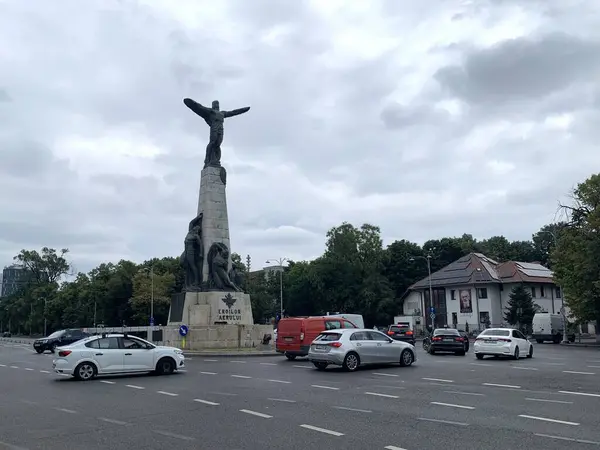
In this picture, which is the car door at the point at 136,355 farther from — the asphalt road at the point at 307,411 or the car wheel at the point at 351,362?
the car wheel at the point at 351,362

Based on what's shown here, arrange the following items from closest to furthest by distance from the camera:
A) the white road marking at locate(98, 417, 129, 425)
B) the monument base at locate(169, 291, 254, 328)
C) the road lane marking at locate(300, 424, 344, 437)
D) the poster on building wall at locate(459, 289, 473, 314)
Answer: the road lane marking at locate(300, 424, 344, 437)
the white road marking at locate(98, 417, 129, 425)
the monument base at locate(169, 291, 254, 328)
the poster on building wall at locate(459, 289, 473, 314)

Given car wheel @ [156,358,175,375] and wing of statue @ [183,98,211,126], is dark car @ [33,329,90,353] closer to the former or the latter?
wing of statue @ [183,98,211,126]

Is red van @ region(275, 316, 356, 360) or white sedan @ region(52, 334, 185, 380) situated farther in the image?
red van @ region(275, 316, 356, 360)

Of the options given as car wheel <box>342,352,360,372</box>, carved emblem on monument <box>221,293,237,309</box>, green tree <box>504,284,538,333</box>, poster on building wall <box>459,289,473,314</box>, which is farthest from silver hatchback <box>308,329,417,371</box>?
poster on building wall <box>459,289,473,314</box>

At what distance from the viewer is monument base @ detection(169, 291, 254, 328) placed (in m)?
33.8

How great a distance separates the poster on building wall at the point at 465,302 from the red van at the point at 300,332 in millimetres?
49447

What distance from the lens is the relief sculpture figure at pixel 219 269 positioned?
35000 mm

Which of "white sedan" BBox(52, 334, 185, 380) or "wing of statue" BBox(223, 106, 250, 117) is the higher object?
"wing of statue" BBox(223, 106, 250, 117)

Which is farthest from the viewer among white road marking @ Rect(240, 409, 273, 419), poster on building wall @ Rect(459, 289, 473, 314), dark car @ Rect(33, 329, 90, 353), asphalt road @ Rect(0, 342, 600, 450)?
poster on building wall @ Rect(459, 289, 473, 314)

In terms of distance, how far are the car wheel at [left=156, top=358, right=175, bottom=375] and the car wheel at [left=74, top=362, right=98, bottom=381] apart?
200 cm

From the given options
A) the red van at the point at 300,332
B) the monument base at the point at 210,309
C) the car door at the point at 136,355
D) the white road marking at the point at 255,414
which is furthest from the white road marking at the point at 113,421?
the monument base at the point at 210,309

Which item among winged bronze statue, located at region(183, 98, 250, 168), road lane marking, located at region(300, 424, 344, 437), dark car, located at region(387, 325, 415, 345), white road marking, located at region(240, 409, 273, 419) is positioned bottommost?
road lane marking, located at region(300, 424, 344, 437)

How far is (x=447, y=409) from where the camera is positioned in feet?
36.1

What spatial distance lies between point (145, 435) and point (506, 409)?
256 inches
